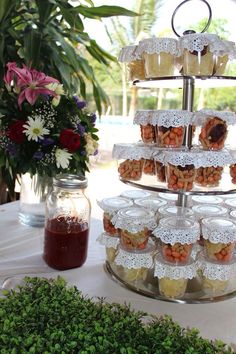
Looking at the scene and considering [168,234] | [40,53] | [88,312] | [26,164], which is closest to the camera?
[88,312]

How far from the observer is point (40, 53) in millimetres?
1517

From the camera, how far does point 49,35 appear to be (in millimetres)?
1532

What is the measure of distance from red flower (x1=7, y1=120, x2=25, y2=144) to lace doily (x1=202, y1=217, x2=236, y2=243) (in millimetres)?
529

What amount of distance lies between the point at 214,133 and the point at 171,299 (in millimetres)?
389

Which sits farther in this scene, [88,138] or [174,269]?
[88,138]

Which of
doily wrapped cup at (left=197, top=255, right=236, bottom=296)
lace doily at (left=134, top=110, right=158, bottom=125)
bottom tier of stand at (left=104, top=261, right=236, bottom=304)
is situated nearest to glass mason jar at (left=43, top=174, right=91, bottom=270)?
bottom tier of stand at (left=104, top=261, right=236, bottom=304)

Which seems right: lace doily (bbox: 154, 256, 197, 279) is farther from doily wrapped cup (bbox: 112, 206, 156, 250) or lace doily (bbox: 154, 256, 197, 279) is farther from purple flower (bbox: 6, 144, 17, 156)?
purple flower (bbox: 6, 144, 17, 156)

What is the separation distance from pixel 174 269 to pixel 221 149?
30 cm

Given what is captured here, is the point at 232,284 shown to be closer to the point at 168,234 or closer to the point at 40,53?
the point at 168,234

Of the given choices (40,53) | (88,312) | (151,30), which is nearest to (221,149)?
(88,312)

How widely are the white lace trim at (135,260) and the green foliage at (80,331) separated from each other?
284mm

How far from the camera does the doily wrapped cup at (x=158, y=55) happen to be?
2.74 feet

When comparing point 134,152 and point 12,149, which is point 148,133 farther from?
point 12,149

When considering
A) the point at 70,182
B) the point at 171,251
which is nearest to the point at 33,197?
the point at 70,182
